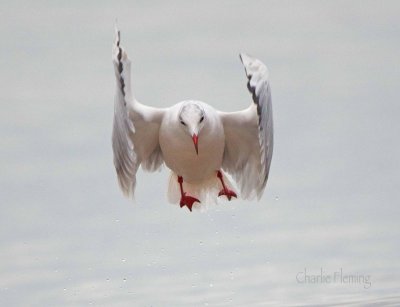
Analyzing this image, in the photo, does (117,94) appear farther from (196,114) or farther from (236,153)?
Result: (236,153)

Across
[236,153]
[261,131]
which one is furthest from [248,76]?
[236,153]

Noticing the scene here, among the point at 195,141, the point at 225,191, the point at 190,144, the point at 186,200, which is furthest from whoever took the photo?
the point at 225,191

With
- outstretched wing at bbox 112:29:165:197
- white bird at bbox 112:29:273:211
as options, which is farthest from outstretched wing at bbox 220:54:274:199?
outstretched wing at bbox 112:29:165:197

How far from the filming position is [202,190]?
2034 centimetres

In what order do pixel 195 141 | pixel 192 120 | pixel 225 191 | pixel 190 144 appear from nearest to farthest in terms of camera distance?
pixel 195 141 → pixel 192 120 → pixel 190 144 → pixel 225 191

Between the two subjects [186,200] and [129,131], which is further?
[186,200]

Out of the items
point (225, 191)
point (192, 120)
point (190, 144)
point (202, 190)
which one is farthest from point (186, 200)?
point (192, 120)

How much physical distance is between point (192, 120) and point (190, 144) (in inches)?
13.1

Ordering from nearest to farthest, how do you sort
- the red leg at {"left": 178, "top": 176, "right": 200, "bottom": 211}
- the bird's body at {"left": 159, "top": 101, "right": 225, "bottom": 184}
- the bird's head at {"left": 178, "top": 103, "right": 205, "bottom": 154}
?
the bird's head at {"left": 178, "top": 103, "right": 205, "bottom": 154}
the bird's body at {"left": 159, "top": 101, "right": 225, "bottom": 184}
the red leg at {"left": 178, "top": 176, "right": 200, "bottom": 211}

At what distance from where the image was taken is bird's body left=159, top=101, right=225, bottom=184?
63.1ft

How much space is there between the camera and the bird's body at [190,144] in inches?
757

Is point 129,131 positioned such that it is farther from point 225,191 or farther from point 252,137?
point 225,191

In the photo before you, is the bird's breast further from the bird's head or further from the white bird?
the bird's head

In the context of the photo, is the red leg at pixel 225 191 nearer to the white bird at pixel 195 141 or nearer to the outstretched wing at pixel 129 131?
the white bird at pixel 195 141
